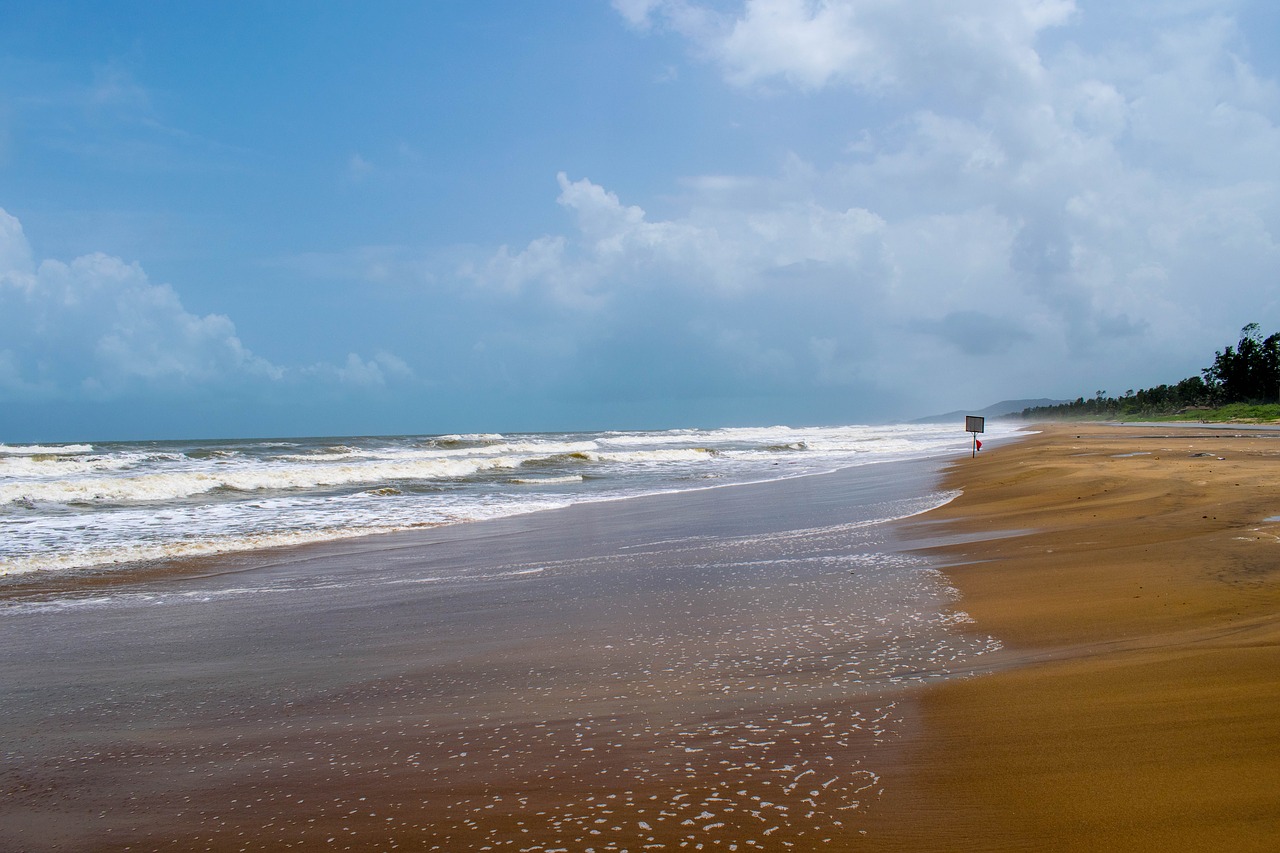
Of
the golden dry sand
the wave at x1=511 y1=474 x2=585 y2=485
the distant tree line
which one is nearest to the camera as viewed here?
the golden dry sand

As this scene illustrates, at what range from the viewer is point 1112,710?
3084mm

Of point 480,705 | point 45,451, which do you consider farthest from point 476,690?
point 45,451

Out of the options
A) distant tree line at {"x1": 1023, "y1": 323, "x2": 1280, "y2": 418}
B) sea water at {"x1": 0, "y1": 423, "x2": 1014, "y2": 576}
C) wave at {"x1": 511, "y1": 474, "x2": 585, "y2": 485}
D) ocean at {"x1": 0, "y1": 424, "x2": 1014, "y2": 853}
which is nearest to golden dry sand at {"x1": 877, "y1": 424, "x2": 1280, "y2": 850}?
ocean at {"x1": 0, "y1": 424, "x2": 1014, "y2": 853}

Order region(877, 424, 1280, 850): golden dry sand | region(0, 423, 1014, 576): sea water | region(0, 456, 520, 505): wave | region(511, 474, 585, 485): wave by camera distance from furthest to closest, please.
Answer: region(511, 474, 585, 485): wave
region(0, 456, 520, 505): wave
region(0, 423, 1014, 576): sea water
region(877, 424, 1280, 850): golden dry sand

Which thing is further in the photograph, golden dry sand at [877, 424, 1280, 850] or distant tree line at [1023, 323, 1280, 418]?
distant tree line at [1023, 323, 1280, 418]

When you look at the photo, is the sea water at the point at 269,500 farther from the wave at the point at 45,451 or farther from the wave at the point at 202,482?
the wave at the point at 45,451

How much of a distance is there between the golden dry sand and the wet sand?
278mm

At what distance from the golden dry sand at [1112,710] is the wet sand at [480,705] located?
0.28 metres

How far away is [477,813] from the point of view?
2.62 m

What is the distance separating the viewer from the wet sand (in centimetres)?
260

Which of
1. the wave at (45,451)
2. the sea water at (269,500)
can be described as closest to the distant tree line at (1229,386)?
the sea water at (269,500)

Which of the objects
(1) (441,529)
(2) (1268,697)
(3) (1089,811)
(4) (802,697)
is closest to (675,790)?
(4) (802,697)

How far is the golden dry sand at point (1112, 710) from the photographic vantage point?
2.29m

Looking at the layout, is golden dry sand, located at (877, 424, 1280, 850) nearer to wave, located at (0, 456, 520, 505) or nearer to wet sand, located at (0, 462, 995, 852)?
wet sand, located at (0, 462, 995, 852)
